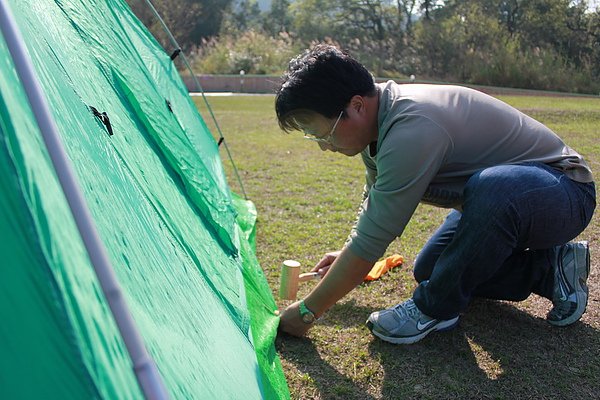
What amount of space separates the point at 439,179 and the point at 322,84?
53cm

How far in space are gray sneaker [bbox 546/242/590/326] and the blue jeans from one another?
9cm

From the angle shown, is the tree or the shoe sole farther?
the tree

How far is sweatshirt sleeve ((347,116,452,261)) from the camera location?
172 cm

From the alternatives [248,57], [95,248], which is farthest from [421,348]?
[248,57]

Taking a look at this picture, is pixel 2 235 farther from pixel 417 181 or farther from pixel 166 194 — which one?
pixel 417 181

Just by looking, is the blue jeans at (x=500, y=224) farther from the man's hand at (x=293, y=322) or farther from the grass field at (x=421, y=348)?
the man's hand at (x=293, y=322)

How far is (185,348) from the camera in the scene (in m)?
1.13

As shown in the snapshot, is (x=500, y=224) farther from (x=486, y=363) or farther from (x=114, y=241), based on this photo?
(x=114, y=241)

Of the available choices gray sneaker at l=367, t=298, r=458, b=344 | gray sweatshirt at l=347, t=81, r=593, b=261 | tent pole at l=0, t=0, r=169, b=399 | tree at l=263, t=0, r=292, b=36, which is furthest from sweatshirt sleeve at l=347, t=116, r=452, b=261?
tree at l=263, t=0, r=292, b=36

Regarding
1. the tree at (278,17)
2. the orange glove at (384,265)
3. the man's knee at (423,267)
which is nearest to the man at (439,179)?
the man's knee at (423,267)

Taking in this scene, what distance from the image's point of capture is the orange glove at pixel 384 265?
8.48 feet

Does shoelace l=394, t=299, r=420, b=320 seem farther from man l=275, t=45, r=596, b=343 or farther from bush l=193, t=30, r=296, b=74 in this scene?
bush l=193, t=30, r=296, b=74

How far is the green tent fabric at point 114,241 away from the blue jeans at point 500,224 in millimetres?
583

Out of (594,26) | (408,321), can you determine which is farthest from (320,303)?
(594,26)
